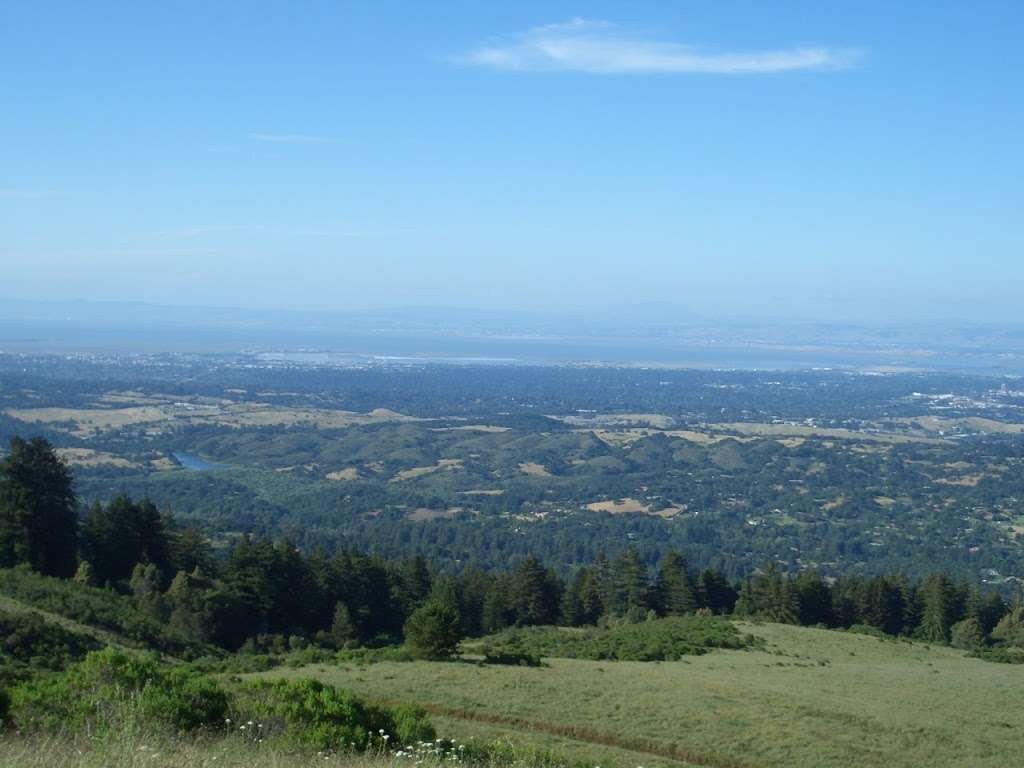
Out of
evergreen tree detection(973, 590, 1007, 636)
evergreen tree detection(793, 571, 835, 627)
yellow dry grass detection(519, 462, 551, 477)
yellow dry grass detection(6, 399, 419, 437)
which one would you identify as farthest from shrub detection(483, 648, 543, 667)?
yellow dry grass detection(6, 399, 419, 437)

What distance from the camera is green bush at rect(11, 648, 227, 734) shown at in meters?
7.64

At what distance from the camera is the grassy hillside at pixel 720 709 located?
44.2ft

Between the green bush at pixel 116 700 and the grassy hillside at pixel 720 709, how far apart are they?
465cm

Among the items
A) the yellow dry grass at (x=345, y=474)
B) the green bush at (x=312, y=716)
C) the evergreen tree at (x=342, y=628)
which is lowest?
the yellow dry grass at (x=345, y=474)

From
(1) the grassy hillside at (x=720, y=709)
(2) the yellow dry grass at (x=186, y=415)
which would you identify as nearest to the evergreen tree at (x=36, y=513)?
(1) the grassy hillside at (x=720, y=709)

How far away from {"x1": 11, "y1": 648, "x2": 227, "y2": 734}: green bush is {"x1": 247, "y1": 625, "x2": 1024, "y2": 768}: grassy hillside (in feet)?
15.2

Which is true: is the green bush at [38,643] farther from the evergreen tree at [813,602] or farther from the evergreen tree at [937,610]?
the evergreen tree at [937,610]

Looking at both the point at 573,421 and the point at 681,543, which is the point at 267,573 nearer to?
the point at 681,543

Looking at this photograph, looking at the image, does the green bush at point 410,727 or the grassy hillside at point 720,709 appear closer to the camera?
the green bush at point 410,727

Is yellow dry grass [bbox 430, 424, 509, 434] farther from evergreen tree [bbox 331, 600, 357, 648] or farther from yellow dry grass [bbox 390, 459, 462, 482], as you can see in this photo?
evergreen tree [bbox 331, 600, 357, 648]

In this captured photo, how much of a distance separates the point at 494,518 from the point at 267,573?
42079mm

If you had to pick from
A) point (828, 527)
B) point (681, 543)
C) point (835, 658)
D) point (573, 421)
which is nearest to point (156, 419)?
point (573, 421)

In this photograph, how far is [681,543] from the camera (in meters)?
64.0

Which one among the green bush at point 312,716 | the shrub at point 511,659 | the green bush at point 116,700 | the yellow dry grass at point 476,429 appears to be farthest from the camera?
the yellow dry grass at point 476,429
